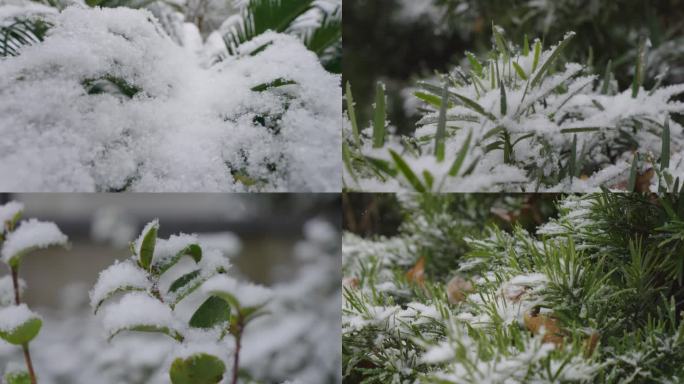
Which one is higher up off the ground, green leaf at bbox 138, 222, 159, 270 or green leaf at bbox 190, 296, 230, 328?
green leaf at bbox 138, 222, 159, 270

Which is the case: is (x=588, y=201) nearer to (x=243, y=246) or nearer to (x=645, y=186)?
(x=645, y=186)

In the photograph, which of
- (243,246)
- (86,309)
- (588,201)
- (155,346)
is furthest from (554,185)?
(86,309)

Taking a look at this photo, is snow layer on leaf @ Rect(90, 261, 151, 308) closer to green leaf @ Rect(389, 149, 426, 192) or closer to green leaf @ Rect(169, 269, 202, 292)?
green leaf @ Rect(169, 269, 202, 292)

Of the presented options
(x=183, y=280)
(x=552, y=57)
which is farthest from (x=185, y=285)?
(x=552, y=57)

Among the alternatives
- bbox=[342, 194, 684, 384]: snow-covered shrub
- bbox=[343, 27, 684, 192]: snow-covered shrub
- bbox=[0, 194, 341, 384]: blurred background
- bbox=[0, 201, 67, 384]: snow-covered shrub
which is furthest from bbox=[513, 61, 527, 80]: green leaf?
bbox=[0, 201, 67, 384]: snow-covered shrub

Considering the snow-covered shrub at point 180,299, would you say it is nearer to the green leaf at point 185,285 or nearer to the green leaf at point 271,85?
the green leaf at point 185,285

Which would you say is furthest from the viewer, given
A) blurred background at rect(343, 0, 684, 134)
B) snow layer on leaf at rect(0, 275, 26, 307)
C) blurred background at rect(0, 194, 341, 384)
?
blurred background at rect(343, 0, 684, 134)

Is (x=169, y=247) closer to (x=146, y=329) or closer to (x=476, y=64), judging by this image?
(x=146, y=329)
